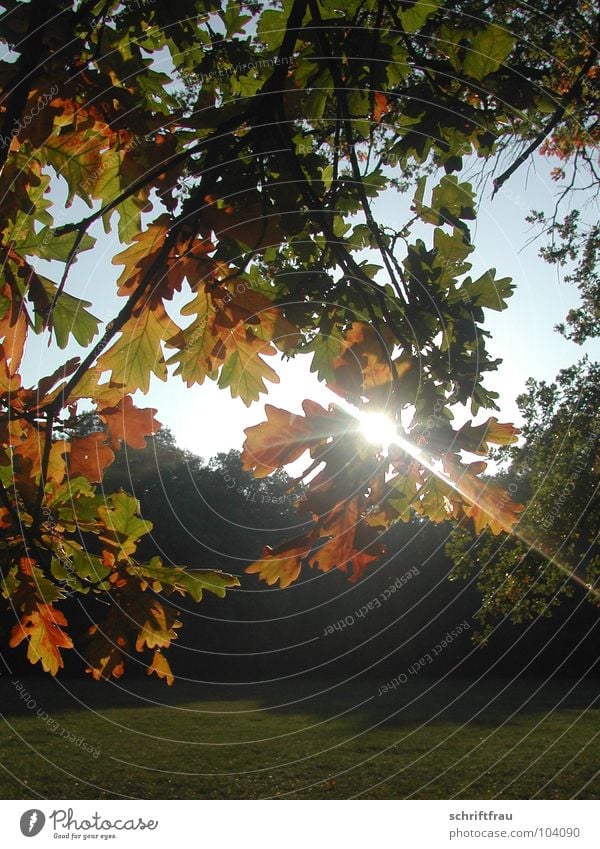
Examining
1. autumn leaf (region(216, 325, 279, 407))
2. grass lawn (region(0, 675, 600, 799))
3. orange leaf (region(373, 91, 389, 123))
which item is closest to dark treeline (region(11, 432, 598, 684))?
grass lawn (region(0, 675, 600, 799))

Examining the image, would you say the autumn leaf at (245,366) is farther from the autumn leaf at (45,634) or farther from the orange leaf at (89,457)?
the autumn leaf at (45,634)

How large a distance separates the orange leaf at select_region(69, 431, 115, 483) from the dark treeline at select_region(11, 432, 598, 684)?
27228 mm

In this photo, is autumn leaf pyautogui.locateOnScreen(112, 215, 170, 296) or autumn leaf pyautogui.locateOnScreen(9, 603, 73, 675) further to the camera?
autumn leaf pyautogui.locateOnScreen(9, 603, 73, 675)

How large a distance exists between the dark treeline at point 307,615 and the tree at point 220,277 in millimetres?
27282

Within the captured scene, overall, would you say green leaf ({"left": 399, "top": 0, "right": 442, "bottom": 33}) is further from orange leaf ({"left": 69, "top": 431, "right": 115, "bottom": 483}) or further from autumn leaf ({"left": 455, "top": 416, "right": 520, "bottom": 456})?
orange leaf ({"left": 69, "top": 431, "right": 115, "bottom": 483})

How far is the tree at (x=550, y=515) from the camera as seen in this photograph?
16219 mm

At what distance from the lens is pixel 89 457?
9.36 feet

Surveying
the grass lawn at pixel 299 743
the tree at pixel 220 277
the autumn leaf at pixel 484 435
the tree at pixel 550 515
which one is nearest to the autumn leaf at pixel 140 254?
the tree at pixel 220 277

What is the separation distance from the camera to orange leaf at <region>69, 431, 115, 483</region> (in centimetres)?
283

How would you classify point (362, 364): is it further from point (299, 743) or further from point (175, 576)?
point (299, 743)

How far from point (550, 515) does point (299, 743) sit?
8.33 m

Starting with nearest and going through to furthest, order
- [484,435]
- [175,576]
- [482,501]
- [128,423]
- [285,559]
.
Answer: [285,559]
[484,435]
[482,501]
[175,576]
[128,423]

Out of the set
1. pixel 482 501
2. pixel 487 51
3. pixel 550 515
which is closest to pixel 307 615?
pixel 550 515

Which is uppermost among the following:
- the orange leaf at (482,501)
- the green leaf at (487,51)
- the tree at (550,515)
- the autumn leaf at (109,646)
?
the tree at (550,515)
